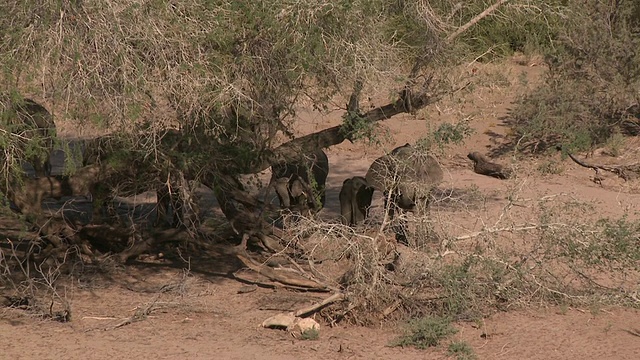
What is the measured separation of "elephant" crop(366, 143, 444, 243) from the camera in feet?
27.5

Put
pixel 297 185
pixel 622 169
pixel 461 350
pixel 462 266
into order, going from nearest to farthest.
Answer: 1. pixel 461 350
2. pixel 462 266
3. pixel 297 185
4. pixel 622 169

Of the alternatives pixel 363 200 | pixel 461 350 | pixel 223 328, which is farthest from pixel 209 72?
pixel 363 200

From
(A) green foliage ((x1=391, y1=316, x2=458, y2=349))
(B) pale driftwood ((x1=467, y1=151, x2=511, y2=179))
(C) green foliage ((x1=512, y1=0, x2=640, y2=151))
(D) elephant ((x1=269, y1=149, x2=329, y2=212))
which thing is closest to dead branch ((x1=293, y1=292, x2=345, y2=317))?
(A) green foliage ((x1=391, y1=316, x2=458, y2=349))

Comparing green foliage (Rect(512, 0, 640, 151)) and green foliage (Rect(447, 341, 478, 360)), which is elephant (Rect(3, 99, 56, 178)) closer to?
green foliage (Rect(447, 341, 478, 360))

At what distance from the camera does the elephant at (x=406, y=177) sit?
8383mm

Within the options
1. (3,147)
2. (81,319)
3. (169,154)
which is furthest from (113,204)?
(3,147)

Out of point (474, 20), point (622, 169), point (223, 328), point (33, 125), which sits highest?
point (474, 20)

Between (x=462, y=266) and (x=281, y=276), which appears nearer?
(x=462, y=266)

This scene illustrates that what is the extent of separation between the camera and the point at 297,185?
9.80m

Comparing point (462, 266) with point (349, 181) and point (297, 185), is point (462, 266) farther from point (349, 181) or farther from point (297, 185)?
point (349, 181)

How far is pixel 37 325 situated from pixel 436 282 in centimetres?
291

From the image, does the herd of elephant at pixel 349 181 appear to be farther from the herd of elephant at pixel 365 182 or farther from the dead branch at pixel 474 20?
the dead branch at pixel 474 20

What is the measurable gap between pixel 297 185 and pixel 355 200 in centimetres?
68

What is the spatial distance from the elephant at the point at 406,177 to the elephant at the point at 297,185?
526mm
